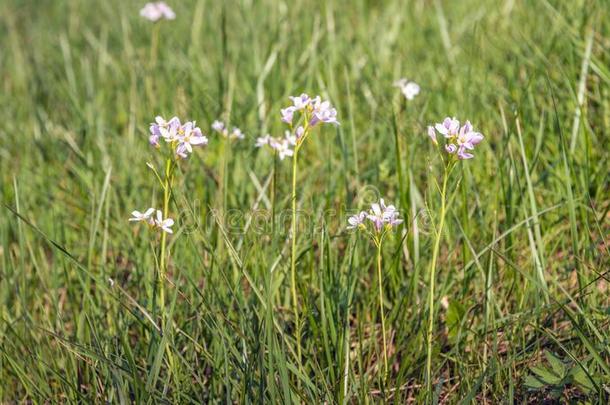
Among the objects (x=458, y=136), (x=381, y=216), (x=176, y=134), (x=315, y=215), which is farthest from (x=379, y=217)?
(x=315, y=215)

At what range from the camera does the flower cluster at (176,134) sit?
161 cm

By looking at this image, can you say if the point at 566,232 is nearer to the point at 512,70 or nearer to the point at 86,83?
the point at 512,70

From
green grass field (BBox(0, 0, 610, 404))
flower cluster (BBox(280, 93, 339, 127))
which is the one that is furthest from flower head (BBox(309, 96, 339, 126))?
green grass field (BBox(0, 0, 610, 404))

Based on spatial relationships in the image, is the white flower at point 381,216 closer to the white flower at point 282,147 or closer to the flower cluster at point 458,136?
the flower cluster at point 458,136

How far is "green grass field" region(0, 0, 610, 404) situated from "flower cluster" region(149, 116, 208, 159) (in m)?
0.15

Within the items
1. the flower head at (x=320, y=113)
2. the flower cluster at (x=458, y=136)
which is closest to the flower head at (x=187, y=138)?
the flower head at (x=320, y=113)

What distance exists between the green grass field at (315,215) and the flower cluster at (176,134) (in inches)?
5.8

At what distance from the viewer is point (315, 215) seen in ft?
7.43

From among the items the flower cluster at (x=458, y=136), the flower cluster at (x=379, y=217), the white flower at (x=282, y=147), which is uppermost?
the white flower at (x=282, y=147)

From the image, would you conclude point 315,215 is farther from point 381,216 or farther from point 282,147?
point 381,216

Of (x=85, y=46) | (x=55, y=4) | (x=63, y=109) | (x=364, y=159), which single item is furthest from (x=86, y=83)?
(x=55, y=4)

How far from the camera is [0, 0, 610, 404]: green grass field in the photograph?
169cm

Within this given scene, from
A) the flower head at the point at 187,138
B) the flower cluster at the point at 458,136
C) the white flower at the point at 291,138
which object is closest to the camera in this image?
the flower cluster at the point at 458,136

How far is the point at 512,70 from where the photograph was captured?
2768 millimetres
